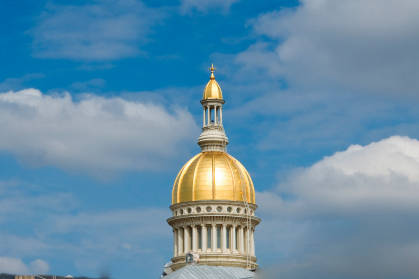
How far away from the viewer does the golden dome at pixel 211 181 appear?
13225cm

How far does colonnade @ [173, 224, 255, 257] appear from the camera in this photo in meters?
131

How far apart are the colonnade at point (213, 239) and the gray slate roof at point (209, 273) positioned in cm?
631

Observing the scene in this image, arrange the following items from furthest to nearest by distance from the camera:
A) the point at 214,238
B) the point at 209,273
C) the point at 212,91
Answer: the point at 212,91 < the point at 214,238 < the point at 209,273

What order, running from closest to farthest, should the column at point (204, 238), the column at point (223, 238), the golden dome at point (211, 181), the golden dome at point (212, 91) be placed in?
the column at point (204, 238) → the column at point (223, 238) → the golden dome at point (211, 181) → the golden dome at point (212, 91)

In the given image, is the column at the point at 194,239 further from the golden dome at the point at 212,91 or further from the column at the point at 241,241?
the golden dome at the point at 212,91

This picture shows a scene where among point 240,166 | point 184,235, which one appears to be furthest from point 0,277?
point 240,166

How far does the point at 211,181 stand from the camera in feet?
436

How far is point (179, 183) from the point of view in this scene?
13538 cm

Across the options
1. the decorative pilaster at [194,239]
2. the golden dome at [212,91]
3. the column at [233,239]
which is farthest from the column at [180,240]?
the golden dome at [212,91]

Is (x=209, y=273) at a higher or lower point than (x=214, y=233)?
lower

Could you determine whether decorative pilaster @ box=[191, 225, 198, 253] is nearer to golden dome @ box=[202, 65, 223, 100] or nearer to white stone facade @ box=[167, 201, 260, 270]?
white stone facade @ box=[167, 201, 260, 270]

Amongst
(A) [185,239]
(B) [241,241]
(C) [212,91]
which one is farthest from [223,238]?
(C) [212,91]

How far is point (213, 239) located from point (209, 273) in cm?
1709

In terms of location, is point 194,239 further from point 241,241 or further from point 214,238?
point 241,241
